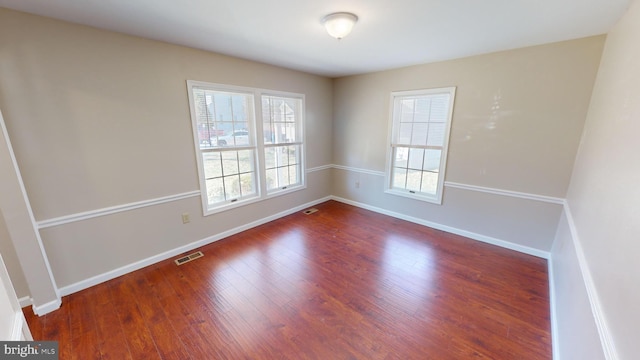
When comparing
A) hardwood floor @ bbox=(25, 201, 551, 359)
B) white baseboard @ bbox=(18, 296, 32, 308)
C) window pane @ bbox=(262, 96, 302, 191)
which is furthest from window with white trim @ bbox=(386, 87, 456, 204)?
white baseboard @ bbox=(18, 296, 32, 308)

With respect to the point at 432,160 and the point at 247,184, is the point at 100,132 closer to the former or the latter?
the point at 247,184

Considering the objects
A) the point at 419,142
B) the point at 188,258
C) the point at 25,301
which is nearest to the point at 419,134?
the point at 419,142

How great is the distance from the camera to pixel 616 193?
1.12 metres

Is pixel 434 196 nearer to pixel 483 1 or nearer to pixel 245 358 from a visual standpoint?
pixel 483 1

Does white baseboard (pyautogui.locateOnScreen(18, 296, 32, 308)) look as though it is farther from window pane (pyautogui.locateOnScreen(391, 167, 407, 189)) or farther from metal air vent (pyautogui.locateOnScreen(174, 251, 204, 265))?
window pane (pyautogui.locateOnScreen(391, 167, 407, 189))

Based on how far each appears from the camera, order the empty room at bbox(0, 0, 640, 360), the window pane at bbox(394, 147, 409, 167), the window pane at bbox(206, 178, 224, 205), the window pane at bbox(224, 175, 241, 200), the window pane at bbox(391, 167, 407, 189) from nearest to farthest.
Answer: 1. the empty room at bbox(0, 0, 640, 360)
2. the window pane at bbox(206, 178, 224, 205)
3. the window pane at bbox(224, 175, 241, 200)
4. the window pane at bbox(394, 147, 409, 167)
5. the window pane at bbox(391, 167, 407, 189)

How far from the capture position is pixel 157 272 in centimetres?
248

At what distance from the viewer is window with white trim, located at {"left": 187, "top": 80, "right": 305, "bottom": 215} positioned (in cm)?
286

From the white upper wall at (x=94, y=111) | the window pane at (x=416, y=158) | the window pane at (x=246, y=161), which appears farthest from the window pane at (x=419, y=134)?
the white upper wall at (x=94, y=111)

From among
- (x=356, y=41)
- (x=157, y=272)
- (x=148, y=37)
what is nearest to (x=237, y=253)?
(x=157, y=272)

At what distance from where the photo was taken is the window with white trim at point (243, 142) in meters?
2.86

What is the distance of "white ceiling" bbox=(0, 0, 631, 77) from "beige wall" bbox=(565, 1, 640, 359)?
1.34 feet

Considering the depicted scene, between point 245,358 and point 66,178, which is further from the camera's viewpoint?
point 66,178

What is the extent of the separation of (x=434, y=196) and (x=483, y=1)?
8.17 feet
